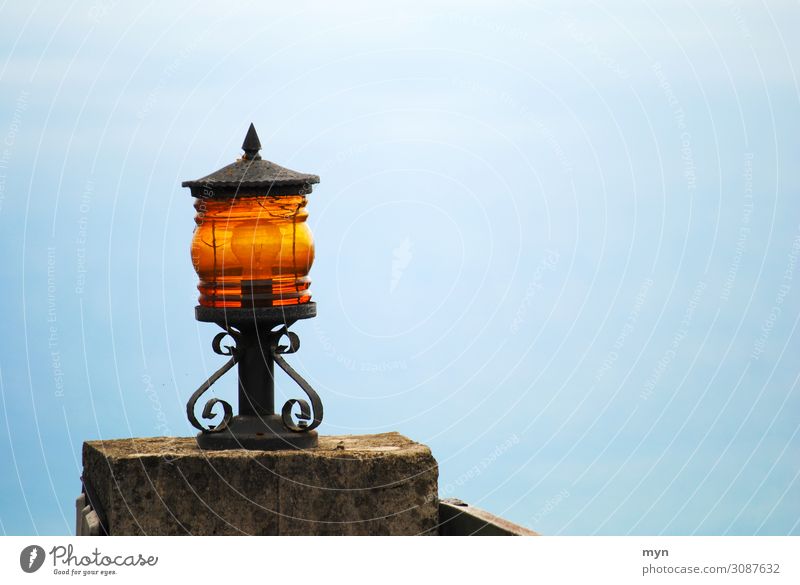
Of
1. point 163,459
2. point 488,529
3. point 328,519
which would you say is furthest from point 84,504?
point 488,529

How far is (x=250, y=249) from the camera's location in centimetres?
704

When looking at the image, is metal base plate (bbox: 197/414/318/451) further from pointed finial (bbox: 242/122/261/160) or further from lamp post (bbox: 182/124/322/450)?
pointed finial (bbox: 242/122/261/160)

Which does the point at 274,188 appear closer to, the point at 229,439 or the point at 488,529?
the point at 229,439

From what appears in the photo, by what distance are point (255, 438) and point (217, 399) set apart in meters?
0.24

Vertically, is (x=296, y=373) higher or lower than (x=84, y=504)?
higher

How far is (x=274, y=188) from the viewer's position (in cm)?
701

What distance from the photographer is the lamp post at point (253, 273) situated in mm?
7020

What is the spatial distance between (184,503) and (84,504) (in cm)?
85
